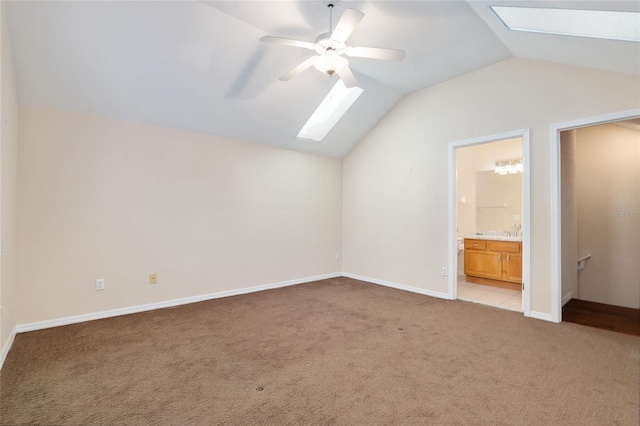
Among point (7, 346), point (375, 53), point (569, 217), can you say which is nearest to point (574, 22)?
point (375, 53)

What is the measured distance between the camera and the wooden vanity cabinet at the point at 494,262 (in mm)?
4574

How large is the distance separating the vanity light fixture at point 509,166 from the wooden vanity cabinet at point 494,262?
1.32 m

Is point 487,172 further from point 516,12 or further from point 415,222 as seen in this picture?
point 516,12

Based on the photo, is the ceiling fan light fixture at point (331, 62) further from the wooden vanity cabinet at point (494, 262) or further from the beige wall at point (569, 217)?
the wooden vanity cabinet at point (494, 262)

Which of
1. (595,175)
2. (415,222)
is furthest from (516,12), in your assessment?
(595,175)

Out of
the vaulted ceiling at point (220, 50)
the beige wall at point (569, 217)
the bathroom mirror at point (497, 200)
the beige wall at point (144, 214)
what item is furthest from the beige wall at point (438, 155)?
the bathroom mirror at point (497, 200)

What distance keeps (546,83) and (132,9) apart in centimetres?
410

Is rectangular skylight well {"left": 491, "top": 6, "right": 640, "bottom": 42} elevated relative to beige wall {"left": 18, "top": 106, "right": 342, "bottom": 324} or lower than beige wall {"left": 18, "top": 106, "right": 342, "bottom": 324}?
elevated

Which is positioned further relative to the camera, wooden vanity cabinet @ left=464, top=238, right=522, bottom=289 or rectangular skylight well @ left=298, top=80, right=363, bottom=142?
wooden vanity cabinet @ left=464, top=238, right=522, bottom=289

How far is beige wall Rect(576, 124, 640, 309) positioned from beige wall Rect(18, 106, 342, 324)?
13.6ft

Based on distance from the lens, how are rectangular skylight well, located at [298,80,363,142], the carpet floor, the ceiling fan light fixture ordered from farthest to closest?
rectangular skylight well, located at [298,80,363,142] → the ceiling fan light fixture → the carpet floor

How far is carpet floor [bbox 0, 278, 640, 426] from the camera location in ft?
5.74

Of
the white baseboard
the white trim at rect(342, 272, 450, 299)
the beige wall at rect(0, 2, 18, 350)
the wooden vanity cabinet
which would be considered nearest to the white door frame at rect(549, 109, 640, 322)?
the white baseboard

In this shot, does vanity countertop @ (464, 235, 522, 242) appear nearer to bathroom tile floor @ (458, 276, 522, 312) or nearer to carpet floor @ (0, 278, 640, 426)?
bathroom tile floor @ (458, 276, 522, 312)
